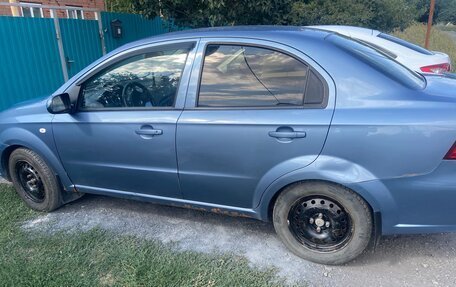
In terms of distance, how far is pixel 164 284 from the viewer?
8.20 feet

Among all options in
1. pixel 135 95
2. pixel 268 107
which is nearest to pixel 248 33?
pixel 268 107

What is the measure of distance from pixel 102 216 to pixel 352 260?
7.60 ft

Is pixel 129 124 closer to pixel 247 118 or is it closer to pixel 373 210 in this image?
pixel 247 118

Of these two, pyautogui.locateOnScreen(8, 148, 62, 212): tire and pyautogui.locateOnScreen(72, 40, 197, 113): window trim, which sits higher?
pyautogui.locateOnScreen(72, 40, 197, 113): window trim

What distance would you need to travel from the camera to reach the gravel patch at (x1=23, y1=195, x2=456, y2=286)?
8.47ft

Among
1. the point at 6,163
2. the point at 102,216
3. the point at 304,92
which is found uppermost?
the point at 304,92

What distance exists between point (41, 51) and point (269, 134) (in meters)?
5.28

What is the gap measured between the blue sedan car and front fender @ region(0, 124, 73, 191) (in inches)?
0.6

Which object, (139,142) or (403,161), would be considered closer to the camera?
(403,161)

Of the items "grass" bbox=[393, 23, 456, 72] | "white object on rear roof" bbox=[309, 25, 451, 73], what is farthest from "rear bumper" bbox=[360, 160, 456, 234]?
"grass" bbox=[393, 23, 456, 72]

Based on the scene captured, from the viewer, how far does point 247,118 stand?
260 centimetres

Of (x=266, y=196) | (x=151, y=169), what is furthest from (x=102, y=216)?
(x=266, y=196)

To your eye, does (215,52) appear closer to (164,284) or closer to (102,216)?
(164,284)

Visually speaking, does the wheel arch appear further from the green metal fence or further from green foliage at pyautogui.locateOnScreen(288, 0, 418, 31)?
green foliage at pyautogui.locateOnScreen(288, 0, 418, 31)
